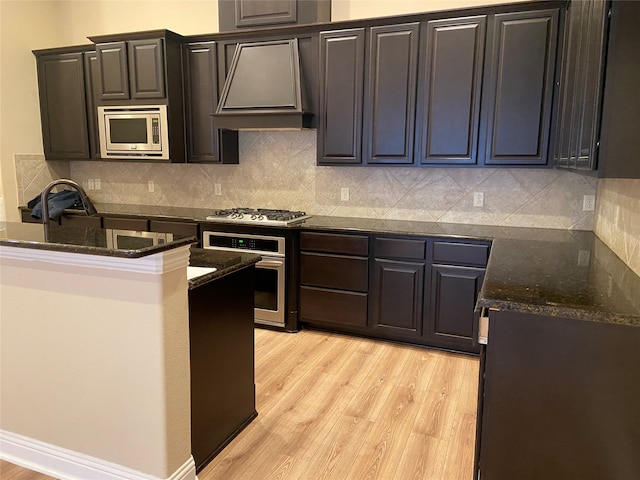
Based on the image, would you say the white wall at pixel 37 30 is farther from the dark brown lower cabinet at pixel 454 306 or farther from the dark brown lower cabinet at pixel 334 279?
the dark brown lower cabinet at pixel 454 306

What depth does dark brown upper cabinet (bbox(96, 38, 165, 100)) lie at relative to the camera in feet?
13.3

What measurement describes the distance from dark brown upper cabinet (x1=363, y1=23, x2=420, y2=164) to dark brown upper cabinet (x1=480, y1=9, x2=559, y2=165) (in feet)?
1.71

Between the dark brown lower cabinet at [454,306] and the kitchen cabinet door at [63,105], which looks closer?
the dark brown lower cabinet at [454,306]

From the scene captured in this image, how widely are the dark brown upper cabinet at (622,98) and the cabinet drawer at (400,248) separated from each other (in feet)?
5.57

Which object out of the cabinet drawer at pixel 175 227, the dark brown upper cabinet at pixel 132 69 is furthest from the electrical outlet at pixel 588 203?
the dark brown upper cabinet at pixel 132 69

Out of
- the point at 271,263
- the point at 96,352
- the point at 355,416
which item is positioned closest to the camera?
the point at 96,352

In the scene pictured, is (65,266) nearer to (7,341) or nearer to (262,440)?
(7,341)

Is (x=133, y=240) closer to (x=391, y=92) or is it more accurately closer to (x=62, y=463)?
(x=62, y=463)

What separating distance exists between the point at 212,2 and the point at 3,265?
10.9 feet

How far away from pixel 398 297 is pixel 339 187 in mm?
1169

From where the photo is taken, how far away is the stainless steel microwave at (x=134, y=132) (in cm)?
412

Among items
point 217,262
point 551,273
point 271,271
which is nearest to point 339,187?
point 271,271

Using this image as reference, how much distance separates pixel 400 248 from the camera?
3.39 meters

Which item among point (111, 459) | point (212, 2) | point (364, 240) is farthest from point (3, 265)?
point (212, 2)
